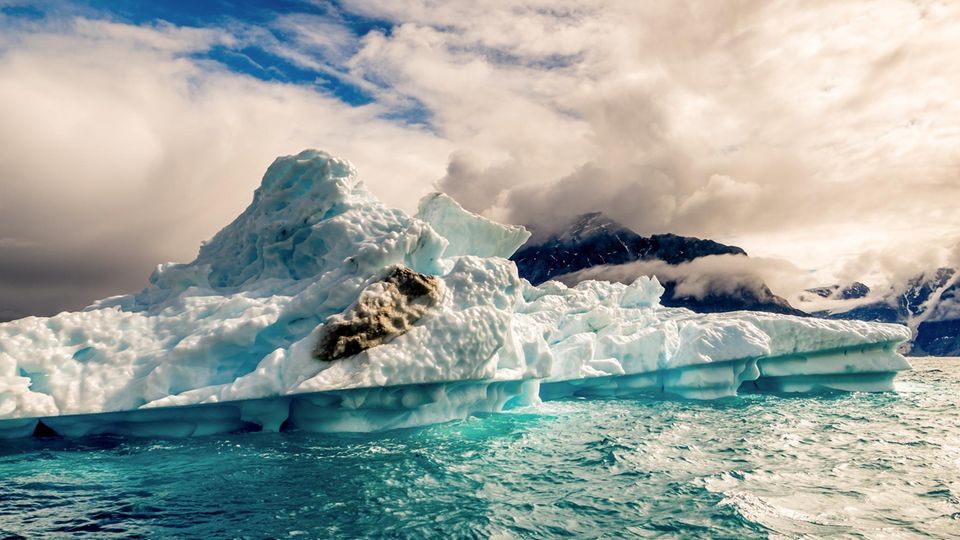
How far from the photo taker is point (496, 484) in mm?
8750

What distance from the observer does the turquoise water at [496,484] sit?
6910 mm

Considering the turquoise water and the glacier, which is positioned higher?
the glacier

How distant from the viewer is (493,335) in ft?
41.6

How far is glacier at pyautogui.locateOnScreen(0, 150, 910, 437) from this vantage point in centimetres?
1098

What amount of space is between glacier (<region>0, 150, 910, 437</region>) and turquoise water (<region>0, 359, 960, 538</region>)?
84 centimetres

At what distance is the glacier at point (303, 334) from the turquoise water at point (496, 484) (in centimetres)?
84

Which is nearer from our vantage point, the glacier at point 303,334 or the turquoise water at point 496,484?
the turquoise water at point 496,484

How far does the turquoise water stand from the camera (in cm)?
691

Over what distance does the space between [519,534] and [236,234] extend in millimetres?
13821

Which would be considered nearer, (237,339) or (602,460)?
(602,460)

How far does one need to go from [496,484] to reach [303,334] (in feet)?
20.7

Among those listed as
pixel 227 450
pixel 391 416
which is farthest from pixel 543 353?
pixel 227 450

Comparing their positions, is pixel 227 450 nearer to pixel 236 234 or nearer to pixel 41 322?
pixel 41 322

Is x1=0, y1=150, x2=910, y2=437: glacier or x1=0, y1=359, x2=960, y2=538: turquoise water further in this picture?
x1=0, y1=150, x2=910, y2=437: glacier
